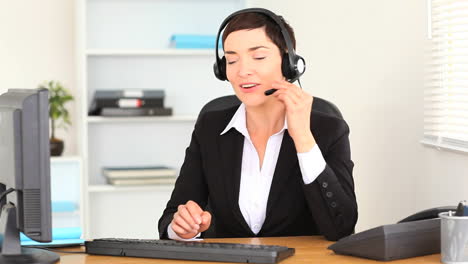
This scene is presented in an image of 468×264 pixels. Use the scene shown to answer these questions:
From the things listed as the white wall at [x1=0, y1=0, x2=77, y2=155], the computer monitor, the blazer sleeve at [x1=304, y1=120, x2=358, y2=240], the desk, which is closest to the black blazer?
the blazer sleeve at [x1=304, y1=120, x2=358, y2=240]

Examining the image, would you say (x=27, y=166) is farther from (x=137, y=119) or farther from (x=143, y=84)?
(x=143, y=84)

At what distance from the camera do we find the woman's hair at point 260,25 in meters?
2.25

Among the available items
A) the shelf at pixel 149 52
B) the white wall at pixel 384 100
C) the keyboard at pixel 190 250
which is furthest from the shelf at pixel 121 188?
the keyboard at pixel 190 250

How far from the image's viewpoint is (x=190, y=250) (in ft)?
6.14

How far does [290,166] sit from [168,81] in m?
2.31

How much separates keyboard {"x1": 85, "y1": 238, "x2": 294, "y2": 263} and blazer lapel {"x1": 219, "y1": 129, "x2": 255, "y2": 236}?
35 cm

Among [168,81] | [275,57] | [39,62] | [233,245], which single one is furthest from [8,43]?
[233,245]

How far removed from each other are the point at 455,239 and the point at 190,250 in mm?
605

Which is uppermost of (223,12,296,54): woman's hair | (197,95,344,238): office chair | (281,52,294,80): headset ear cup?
(223,12,296,54): woman's hair

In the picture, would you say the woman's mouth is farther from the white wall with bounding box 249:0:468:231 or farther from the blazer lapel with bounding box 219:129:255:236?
the white wall with bounding box 249:0:468:231

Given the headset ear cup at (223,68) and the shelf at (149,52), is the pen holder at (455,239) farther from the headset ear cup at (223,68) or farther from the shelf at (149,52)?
the shelf at (149,52)

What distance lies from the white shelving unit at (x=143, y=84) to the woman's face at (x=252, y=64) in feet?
6.87

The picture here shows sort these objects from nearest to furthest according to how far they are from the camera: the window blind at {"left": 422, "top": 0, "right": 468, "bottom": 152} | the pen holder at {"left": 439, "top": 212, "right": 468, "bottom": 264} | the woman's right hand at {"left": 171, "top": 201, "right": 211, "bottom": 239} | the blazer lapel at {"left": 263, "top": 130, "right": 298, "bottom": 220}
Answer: the pen holder at {"left": 439, "top": 212, "right": 468, "bottom": 264} → the woman's right hand at {"left": 171, "top": 201, "right": 211, "bottom": 239} → the blazer lapel at {"left": 263, "top": 130, "right": 298, "bottom": 220} → the window blind at {"left": 422, "top": 0, "right": 468, "bottom": 152}

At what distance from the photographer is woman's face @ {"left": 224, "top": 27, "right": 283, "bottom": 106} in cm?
219
